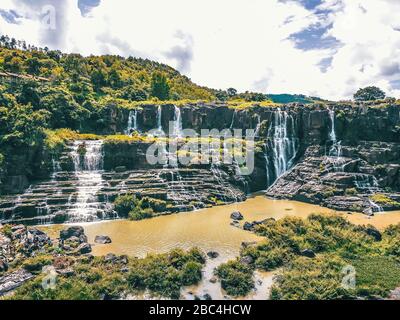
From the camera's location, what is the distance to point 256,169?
45.3 meters

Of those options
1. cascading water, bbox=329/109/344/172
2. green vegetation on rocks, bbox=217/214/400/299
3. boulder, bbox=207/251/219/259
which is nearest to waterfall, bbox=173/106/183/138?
cascading water, bbox=329/109/344/172

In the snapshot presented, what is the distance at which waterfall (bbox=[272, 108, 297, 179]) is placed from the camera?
47.6 meters

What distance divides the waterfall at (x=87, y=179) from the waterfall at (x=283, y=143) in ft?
73.4

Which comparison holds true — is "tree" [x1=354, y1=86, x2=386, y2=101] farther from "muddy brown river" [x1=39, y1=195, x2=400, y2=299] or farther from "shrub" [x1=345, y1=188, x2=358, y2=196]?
"muddy brown river" [x1=39, y1=195, x2=400, y2=299]

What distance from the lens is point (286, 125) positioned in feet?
162

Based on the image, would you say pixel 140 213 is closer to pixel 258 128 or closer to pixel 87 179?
pixel 87 179

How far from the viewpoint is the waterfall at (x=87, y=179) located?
32938mm

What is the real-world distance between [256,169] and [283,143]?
626 cm

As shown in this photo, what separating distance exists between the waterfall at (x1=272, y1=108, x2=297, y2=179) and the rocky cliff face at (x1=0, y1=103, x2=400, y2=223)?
132 mm

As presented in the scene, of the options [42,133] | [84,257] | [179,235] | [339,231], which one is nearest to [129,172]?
[42,133]
